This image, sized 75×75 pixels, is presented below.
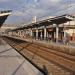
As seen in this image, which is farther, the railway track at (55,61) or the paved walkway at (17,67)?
the railway track at (55,61)

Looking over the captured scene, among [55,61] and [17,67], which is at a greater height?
[17,67]

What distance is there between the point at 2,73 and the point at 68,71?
4204 mm

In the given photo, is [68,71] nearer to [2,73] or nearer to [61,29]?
[2,73]

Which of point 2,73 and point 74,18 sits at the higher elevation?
point 74,18

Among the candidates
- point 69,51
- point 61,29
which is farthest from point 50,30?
point 69,51

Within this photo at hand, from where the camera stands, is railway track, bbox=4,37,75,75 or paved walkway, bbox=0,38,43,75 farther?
railway track, bbox=4,37,75,75

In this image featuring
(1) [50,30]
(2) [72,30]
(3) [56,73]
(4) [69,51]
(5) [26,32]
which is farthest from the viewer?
(5) [26,32]

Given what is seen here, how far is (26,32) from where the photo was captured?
414 ft

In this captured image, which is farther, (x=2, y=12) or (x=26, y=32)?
(x=26, y=32)

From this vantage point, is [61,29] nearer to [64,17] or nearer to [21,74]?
[64,17]

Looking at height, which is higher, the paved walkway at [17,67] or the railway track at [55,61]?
the paved walkway at [17,67]

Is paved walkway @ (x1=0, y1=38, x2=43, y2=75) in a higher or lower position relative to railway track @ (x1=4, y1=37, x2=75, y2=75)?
higher

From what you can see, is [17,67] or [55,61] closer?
[17,67]

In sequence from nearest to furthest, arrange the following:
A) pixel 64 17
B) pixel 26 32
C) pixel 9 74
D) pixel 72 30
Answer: pixel 9 74
pixel 64 17
pixel 72 30
pixel 26 32
